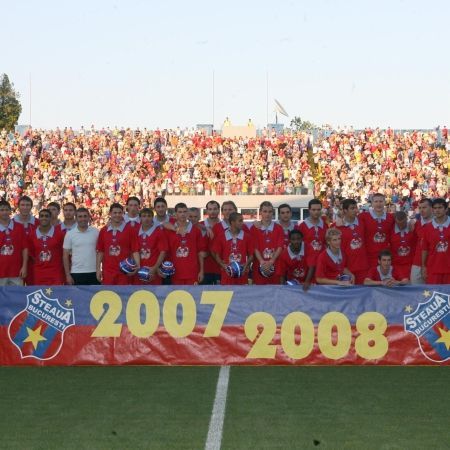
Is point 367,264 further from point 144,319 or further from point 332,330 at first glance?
point 144,319

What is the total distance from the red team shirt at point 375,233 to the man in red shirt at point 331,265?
39.9 inches

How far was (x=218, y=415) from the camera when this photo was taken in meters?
7.84

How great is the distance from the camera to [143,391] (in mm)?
9156

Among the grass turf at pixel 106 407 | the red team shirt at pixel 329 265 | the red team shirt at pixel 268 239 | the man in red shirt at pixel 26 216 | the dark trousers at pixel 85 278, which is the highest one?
the man in red shirt at pixel 26 216

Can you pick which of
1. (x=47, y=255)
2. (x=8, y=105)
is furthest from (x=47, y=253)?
(x=8, y=105)

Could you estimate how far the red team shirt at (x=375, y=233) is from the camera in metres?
12.7

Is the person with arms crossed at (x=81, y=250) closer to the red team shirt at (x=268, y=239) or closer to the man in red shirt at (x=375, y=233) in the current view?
the red team shirt at (x=268, y=239)

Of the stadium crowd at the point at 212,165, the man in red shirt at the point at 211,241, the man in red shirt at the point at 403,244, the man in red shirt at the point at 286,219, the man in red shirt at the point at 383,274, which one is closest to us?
the man in red shirt at the point at 383,274

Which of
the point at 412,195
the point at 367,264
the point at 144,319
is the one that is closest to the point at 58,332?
the point at 144,319

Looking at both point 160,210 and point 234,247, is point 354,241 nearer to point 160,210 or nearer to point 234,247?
point 234,247

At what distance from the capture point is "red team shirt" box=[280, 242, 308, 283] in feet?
40.8

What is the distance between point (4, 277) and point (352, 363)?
15.6ft

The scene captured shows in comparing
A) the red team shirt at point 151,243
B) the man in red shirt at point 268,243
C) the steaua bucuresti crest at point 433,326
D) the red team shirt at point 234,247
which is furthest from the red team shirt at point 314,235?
the red team shirt at point 151,243

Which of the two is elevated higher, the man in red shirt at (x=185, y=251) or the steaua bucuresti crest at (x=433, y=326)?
the man in red shirt at (x=185, y=251)
